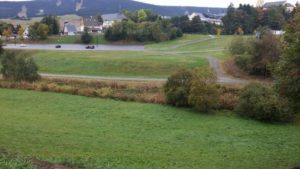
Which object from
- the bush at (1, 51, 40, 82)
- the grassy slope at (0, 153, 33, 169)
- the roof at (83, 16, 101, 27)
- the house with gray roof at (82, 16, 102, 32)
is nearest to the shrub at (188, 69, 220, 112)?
the bush at (1, 51, 40, 82)

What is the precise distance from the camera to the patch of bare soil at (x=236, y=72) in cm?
4675

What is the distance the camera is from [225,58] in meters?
61.0

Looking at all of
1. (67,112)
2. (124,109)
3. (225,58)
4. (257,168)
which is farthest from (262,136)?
(225,58)

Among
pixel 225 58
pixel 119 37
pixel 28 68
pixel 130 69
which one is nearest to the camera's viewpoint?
pixel 28 68

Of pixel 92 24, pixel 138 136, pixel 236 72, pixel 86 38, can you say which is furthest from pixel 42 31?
pixel 138 136

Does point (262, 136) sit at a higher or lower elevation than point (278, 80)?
lower

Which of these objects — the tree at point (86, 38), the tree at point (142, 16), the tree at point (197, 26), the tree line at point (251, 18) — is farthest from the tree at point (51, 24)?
the tree line at point (251, 18)

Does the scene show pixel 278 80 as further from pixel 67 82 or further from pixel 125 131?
pixel 67 82

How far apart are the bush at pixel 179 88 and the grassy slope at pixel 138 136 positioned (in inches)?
61.6

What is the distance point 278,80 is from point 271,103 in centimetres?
1080

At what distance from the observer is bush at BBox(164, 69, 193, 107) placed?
112ft

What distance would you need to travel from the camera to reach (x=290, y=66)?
1850 cm

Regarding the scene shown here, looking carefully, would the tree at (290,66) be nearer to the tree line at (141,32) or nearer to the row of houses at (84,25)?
the tree line at (141,32)

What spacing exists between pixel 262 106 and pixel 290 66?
1187cm
